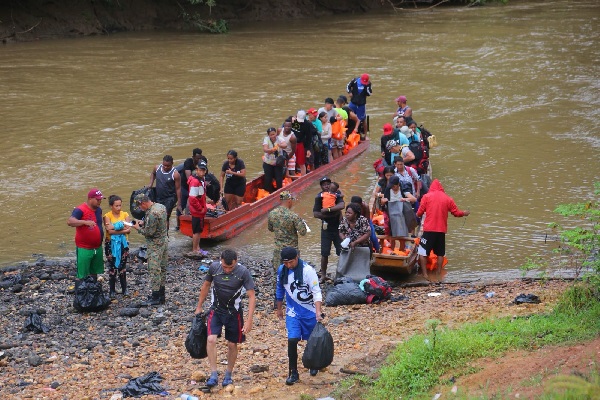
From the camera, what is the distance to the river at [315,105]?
1703 centimetres

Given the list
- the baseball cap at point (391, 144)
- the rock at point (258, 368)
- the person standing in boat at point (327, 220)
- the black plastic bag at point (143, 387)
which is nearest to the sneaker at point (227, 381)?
the rock at point (258, 368)

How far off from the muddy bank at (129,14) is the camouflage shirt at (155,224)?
91.1 ft

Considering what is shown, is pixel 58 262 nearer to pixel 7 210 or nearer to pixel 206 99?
pixel 7 210

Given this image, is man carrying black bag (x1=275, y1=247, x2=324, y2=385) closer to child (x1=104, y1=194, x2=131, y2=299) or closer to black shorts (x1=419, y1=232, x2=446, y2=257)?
child (x1=104, y1=194, x2=131, y2=299)

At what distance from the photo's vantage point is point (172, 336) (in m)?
10.8

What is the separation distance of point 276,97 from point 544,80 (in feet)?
30.2

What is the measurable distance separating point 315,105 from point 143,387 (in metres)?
18.5

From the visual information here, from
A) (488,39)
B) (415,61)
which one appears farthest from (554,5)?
(415,61)

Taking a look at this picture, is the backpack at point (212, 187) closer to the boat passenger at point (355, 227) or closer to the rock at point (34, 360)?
the boat passenger at point (355, 227)

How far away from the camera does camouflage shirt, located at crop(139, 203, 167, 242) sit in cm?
1151

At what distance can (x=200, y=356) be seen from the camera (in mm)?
8977

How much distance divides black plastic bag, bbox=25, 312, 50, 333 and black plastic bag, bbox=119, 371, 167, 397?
2365 millimetres

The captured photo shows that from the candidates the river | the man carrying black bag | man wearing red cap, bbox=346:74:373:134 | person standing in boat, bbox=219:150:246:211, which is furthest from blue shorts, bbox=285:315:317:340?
man wearing red cap, bbox=346:74:373:134

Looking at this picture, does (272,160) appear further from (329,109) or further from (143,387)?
(143,387)
